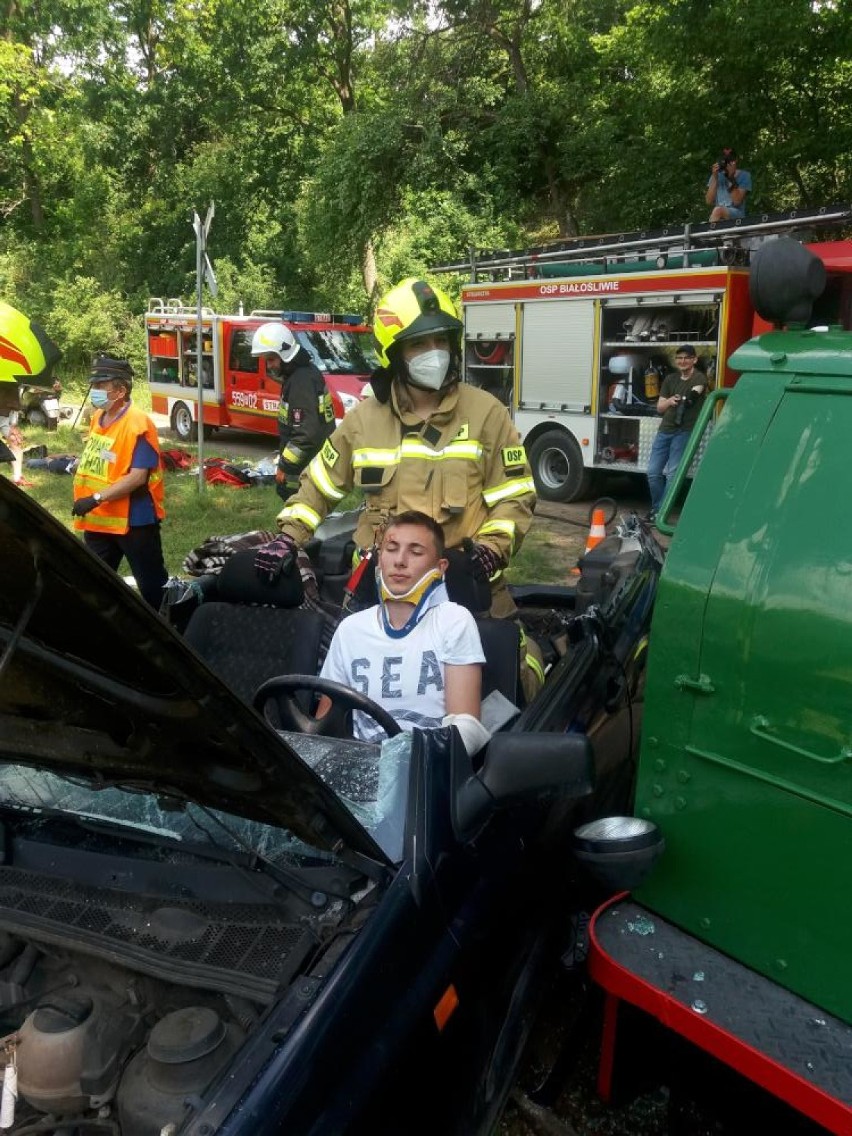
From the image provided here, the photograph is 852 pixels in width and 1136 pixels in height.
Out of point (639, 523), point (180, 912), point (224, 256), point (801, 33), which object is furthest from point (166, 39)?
point (180, 912)

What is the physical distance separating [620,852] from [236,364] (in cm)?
1437

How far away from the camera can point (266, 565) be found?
3543 mm

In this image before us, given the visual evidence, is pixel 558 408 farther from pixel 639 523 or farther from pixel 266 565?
pixel 266 565

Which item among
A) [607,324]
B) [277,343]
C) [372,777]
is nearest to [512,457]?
[372,777]

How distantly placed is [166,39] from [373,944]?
113 ft

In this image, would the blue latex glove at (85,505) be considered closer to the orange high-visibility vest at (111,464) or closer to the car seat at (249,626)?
the orange high-visibility vest at (111,464)

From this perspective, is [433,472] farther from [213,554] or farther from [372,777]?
[372,777]

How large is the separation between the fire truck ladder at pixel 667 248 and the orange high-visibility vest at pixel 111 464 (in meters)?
6.01

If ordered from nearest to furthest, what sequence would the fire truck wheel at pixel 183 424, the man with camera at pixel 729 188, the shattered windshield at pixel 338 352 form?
the man with camera at pixel 729 188, the shattered windshield at pixel 338 352, the fire truck wheel at pixel 183 424

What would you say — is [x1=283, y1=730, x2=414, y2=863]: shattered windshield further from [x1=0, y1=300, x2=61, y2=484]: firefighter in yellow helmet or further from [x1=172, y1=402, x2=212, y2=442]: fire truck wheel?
[x1=172, y1=402, x2=212, y2=442]: fire truck wheel

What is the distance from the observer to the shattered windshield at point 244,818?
6.44 feet

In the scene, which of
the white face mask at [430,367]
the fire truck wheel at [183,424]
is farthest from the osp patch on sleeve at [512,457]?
the fire truck wheel at [183,424]

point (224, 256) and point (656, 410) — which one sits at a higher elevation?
point (224, 256)

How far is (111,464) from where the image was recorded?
564 cm
